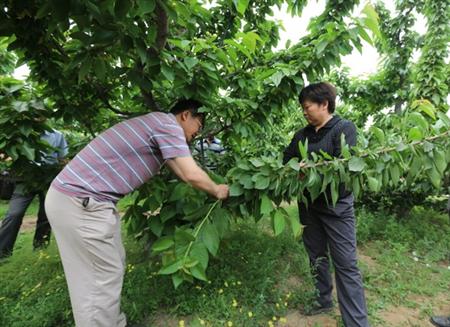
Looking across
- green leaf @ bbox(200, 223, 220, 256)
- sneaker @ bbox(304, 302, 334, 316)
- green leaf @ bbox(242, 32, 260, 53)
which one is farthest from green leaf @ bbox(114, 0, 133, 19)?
sneaker @ bbox(304, 302, 334, 316)

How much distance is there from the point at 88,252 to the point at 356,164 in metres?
1.59

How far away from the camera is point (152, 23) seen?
163 centimetres

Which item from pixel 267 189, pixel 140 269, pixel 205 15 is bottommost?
pixel 140 269

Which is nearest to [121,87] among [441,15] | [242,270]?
[242,270]

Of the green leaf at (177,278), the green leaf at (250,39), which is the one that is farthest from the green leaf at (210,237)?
the green leaf at (250,39)

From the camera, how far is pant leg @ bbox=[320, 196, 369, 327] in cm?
221

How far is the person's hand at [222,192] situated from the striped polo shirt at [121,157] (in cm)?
30

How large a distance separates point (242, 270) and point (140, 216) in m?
1.28

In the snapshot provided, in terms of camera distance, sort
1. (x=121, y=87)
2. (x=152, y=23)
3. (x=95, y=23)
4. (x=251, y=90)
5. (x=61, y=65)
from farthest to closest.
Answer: (x=121, y=87), (x=251, y=90), (x=61, y=65), (x=152, y=23), (x=95, y=23)

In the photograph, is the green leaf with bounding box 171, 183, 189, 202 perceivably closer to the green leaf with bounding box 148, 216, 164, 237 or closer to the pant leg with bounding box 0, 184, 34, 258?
the green leaf with bounding box 148, 216, 164, 237

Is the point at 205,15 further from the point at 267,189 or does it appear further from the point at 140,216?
the point at 140,216

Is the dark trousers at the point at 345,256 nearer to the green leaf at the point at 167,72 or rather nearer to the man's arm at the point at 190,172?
the man's arm at the point at 190,172

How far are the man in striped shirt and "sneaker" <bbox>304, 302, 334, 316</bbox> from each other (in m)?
1.50

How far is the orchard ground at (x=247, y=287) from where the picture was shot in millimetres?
2498
